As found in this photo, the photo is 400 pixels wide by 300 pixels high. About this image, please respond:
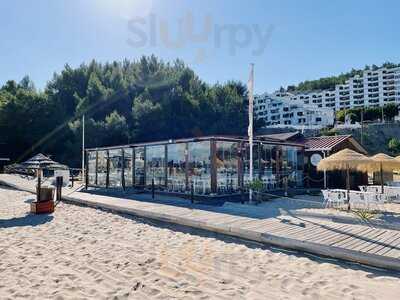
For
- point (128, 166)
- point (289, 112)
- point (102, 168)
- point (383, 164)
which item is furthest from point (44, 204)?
point (289, 112)

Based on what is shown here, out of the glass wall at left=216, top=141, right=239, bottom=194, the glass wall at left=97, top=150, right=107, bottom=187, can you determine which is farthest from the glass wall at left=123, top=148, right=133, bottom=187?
the glass wall at left=216, top=141, right=239, bottom=194

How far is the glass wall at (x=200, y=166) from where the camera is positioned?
572 inches

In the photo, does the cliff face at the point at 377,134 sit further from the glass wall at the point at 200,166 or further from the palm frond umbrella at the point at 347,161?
the palm frond umbrella at the point at 347,161

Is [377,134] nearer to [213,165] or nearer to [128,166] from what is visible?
[128,166]

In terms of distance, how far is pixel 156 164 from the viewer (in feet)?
55.6

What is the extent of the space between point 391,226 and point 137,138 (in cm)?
3267

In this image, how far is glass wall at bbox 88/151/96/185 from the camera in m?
21.3

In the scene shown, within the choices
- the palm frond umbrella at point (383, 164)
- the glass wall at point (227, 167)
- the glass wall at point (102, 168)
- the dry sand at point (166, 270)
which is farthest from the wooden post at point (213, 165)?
the glass wall at point (102, 168)

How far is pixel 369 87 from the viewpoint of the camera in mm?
102750

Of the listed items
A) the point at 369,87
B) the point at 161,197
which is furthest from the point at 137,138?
the point at 369,87

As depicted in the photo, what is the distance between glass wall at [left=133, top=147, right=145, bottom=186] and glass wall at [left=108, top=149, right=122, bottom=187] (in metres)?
1.33

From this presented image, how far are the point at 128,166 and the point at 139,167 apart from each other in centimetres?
100

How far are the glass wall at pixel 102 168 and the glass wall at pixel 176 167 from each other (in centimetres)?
555

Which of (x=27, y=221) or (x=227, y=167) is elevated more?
(x=227, y=167)
